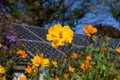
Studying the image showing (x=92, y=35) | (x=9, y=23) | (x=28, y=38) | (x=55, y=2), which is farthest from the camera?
(x=55, y=2)

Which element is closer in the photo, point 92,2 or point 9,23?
point 9,23

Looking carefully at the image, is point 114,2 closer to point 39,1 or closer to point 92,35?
point 39,1

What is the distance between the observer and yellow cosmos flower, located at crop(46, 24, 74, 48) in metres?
2.24

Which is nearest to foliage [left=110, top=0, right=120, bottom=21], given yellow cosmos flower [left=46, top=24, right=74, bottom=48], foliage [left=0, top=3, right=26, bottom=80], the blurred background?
the blurred background

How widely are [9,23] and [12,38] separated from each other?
22.5 inches

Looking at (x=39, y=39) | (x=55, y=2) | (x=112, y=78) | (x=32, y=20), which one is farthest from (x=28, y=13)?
(x=112, y=78)

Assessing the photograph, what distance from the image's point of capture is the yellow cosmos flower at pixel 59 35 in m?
2.24

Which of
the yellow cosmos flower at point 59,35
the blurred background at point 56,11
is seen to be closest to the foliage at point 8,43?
the yellow cosmos flower at point 59,35

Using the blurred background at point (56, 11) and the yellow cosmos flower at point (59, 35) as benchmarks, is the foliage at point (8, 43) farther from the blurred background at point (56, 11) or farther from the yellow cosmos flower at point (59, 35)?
the blurred background at point (56, 11)

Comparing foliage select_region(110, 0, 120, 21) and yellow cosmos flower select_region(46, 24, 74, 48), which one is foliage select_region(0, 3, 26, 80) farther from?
foliage select_region(110, 0, 120, 21)

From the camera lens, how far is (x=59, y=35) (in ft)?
7.54

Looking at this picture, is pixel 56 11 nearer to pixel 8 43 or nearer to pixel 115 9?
pixel 115 9

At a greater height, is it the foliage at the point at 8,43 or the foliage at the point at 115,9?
the foliage at the point at 8,43

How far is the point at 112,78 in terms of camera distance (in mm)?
2977
